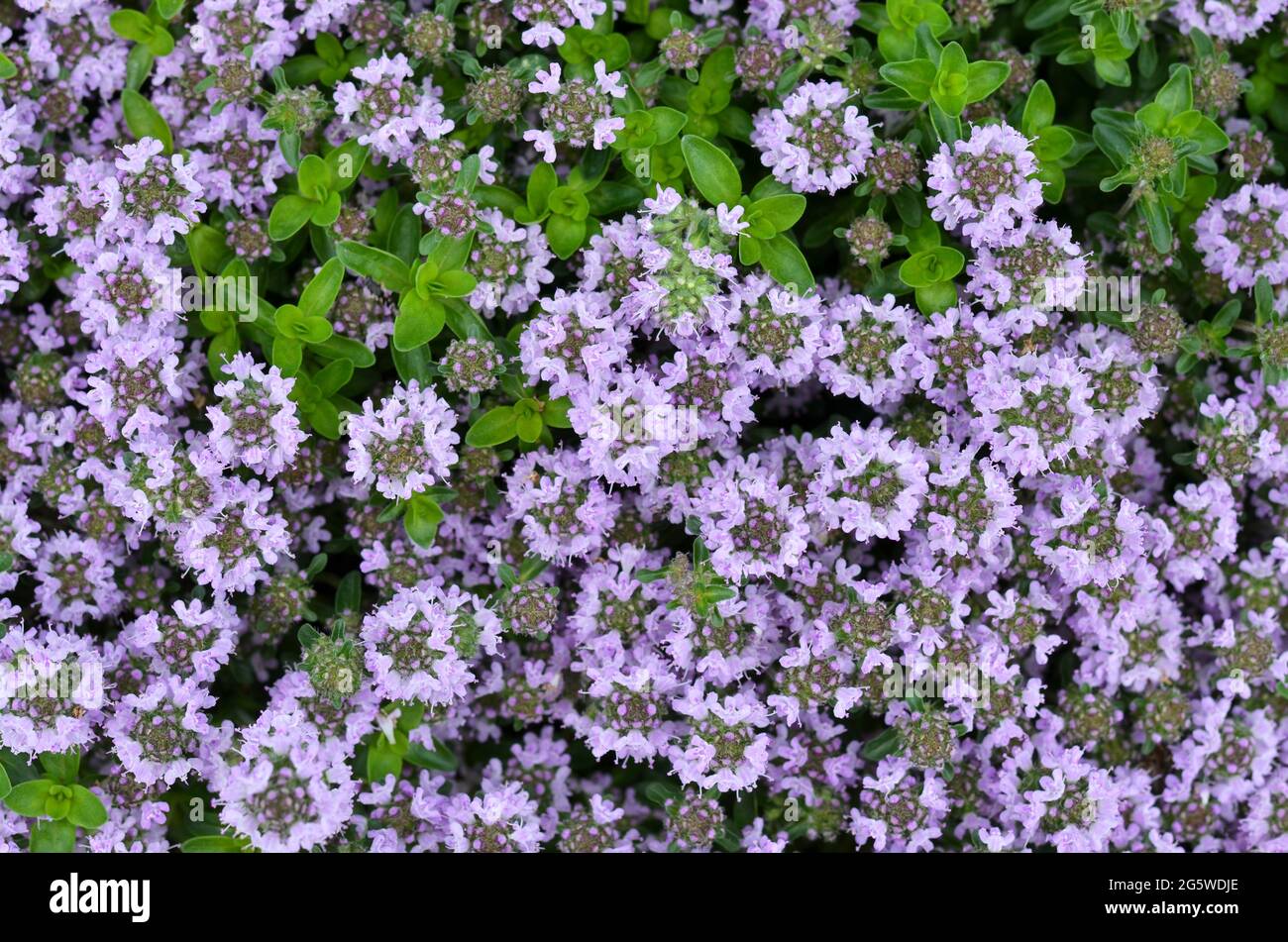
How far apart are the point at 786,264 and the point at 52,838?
326 centimetres

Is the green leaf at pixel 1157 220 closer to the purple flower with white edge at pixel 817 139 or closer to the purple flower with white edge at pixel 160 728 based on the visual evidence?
the purple flower with white edge at pixel 817 139

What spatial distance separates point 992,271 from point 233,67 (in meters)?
2.86

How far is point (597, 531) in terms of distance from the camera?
4266 millimetres

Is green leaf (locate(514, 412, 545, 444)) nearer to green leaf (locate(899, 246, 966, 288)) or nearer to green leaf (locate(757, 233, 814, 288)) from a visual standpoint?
green leaf (locate(757, 233, 814, 288))

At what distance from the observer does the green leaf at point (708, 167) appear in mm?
4070

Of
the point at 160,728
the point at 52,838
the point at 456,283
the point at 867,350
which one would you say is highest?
the point at 456,283

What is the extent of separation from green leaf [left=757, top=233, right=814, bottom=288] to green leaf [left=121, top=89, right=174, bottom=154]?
229 cm

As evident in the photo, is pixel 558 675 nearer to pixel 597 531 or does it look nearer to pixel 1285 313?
pixel 597 531

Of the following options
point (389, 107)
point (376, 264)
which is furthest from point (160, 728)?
point (389, 107)

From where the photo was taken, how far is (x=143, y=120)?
4402mm

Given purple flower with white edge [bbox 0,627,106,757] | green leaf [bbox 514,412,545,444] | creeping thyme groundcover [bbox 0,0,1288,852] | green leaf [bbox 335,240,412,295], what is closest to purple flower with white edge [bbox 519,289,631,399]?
creeping thyme groundcover [bbox 0,0,1288,852]

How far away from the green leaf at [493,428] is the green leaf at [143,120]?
1.61m

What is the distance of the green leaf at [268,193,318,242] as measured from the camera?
420cm

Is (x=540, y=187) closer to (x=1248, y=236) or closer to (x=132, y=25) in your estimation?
(x=132, y=25)
